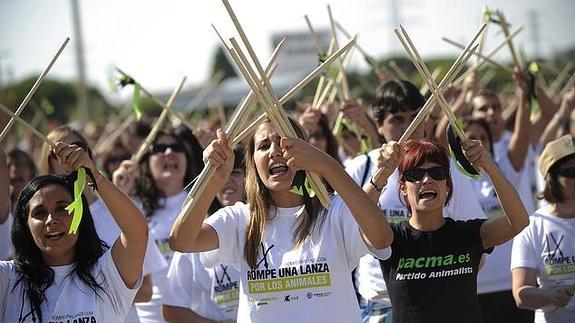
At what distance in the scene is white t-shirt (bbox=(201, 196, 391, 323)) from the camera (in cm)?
468

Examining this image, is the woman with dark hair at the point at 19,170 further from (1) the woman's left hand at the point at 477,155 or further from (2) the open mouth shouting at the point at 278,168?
(1) the woman's left hand at the point at 477,155

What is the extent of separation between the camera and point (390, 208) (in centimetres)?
619

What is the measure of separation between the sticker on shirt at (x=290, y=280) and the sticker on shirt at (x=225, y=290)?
166cm

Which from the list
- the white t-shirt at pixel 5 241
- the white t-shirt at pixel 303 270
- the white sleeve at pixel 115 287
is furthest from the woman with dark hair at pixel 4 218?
the white t-shirt at pixel 303 270

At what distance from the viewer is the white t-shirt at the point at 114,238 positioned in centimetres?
596

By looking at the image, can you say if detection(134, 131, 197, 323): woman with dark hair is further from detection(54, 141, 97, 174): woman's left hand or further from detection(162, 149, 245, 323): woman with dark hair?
detection(54, 141, 97, 174): woman's left hand

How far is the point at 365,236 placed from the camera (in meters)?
4.61

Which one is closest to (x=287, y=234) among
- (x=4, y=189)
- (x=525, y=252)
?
(x=525, y=252)

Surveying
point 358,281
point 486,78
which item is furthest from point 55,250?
point 486,78

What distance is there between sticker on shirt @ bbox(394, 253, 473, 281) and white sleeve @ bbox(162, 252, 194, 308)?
2.02 metres

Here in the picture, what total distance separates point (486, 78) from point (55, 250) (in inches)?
584

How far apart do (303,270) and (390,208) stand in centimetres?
160

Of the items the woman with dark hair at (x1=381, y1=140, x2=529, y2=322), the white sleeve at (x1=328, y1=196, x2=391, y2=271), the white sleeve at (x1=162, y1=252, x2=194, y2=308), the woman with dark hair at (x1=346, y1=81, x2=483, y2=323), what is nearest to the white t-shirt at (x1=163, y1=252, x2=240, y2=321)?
the white sleeve at (x1=162, y1=252, x2=194, y2=308)

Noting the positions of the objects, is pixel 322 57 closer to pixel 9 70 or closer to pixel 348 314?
pixel 348 314
